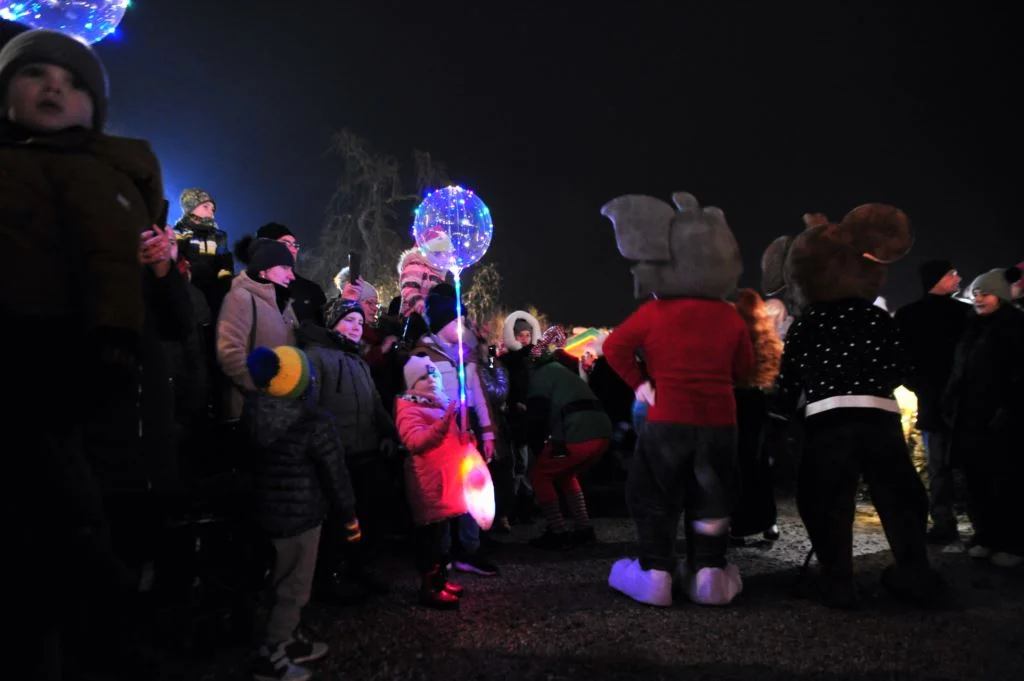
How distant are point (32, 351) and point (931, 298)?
23.3ft

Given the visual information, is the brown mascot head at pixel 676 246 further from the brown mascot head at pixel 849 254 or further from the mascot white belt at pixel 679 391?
the brown mascot head at pixel 849 254

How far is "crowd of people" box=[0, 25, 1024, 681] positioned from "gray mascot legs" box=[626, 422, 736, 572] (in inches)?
0.6

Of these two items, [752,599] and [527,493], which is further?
[527,493]

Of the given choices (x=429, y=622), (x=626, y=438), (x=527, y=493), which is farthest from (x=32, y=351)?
(x=626, y=438)

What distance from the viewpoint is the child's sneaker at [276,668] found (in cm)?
344

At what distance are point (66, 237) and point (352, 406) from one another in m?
2.62

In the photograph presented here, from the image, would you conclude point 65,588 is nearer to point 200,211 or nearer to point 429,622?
point 429,622

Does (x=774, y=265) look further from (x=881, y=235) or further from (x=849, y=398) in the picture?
(x=849, y=398)

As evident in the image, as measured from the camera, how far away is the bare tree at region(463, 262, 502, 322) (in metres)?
30.7

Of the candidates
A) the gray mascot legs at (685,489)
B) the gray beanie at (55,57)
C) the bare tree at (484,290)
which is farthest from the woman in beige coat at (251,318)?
the bare tree at (484,290)

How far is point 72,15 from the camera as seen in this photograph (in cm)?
400

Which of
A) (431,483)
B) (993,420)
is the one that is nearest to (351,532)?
(431,483)

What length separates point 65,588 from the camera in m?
2.38

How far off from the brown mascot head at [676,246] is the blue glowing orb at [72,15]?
11.0ft
